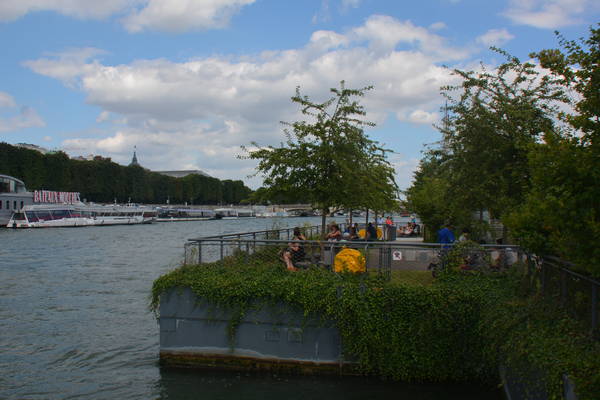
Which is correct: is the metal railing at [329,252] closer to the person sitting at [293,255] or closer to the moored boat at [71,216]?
the person sitting at [293,255]

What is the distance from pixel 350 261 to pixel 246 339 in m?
2.42

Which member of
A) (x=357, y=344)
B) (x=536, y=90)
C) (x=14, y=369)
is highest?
(x=536, y=90)

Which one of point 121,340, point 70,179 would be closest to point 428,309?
point 121,340

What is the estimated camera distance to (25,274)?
2803 centimetres

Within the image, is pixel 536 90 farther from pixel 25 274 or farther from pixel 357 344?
pixel 25 274

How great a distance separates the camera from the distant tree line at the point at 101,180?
96.7m

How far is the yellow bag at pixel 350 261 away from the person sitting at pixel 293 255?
834 mm

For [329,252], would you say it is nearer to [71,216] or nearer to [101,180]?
[71,216]

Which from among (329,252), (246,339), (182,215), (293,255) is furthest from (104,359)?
(182,215)

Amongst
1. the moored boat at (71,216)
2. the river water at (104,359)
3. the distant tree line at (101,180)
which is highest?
the distant tree line at (101,180)

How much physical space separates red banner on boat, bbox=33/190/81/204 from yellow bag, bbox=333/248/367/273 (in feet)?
299

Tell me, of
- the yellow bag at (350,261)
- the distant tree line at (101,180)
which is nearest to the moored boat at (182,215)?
the distant tree line at (101,180)

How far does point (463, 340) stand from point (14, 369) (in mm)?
9409

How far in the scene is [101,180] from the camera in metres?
117
